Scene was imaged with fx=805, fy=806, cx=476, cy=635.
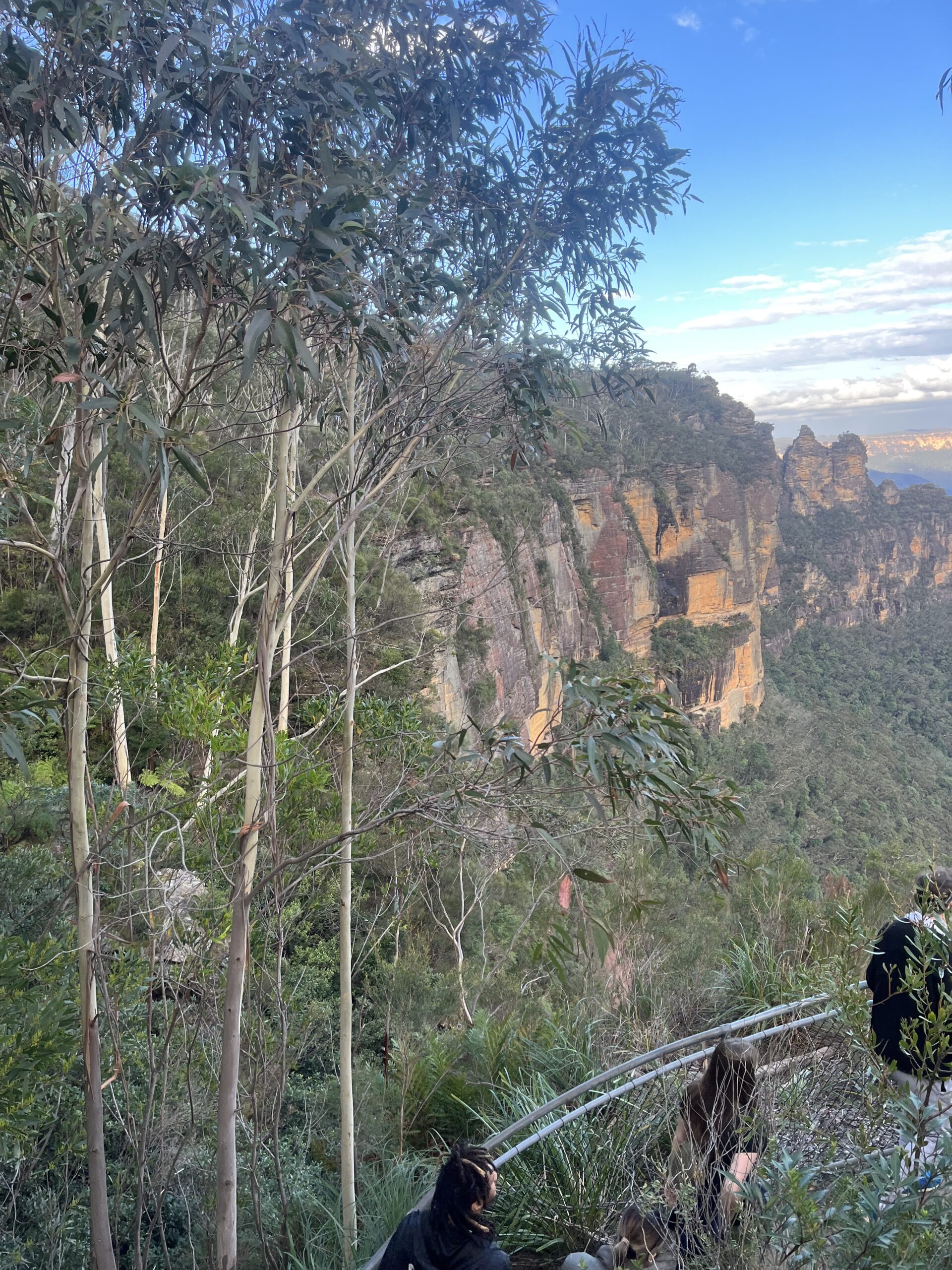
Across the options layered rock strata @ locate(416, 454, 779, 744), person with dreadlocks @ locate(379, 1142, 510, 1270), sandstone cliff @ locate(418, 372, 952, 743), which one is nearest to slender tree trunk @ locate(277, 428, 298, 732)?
sandstone cliff @ locate(418, 372, 952, 743)

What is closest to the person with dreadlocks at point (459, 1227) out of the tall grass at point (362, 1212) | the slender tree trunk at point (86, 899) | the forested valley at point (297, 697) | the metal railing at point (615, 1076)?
the metal railing at point (615, 1076)

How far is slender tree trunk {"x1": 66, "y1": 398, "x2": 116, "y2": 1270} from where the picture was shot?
6.35 ft

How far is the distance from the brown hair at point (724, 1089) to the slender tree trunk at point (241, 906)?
1183mm

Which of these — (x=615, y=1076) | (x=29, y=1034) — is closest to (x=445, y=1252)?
(x=615, y=1076)

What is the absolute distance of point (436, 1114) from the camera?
12.0ft

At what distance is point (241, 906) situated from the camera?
2.07 metres

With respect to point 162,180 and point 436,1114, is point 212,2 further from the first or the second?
point 436,1114

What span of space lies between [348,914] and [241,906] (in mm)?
992

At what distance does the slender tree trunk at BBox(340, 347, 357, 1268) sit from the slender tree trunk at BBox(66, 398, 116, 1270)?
803 mm

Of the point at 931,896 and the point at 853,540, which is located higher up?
the point at 931,896

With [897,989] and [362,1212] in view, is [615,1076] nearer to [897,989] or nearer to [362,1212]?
[897,989]

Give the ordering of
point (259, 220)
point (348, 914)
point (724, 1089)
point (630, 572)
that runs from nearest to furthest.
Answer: point (259, 220), point (724, 1089), point (348, 914), point (630, 572)

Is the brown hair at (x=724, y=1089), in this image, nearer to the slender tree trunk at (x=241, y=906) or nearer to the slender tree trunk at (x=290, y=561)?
the slender tree trunk at (x=241, y=906)

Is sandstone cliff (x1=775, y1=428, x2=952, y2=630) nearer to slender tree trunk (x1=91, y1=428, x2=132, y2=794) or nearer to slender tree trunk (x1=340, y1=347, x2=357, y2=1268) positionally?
slender tree trunk (x1=91, y1=428, x2=132, y2=794)
